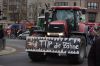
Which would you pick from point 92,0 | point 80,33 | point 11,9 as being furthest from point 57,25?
point 11,9

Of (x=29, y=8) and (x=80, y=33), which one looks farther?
(x=29, y=8)

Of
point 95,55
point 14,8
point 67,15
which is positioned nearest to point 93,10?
point 14,8

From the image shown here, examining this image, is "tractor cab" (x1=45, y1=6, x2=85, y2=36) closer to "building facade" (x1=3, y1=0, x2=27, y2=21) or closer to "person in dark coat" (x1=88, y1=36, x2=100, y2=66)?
"person in dark coat" (x1=88, y1=36, x2=100, y2=66)

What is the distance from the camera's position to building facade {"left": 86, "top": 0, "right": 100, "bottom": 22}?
95875 mm

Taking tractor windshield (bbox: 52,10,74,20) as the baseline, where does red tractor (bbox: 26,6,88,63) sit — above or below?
below

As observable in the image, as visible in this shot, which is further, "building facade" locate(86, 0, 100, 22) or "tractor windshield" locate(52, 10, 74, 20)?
"building facade" locate(86, 0, 100, 22)

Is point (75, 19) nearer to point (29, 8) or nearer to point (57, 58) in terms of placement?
point (57, 58)

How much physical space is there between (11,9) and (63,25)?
101777 mm

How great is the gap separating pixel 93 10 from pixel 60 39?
7989 centimetres

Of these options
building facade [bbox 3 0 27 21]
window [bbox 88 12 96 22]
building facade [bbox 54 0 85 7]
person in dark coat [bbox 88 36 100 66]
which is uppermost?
person in dark coat [bbox 88 36 100 66]

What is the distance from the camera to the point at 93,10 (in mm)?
95562

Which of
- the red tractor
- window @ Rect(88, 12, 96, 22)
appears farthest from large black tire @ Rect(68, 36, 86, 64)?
window @ Rect(88, 12, 96, 22)

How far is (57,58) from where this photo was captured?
19.1 metres

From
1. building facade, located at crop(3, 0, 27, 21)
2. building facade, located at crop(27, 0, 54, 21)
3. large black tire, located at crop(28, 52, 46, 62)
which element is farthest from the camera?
building facade, located at crop(3, 0, 27, 21)
